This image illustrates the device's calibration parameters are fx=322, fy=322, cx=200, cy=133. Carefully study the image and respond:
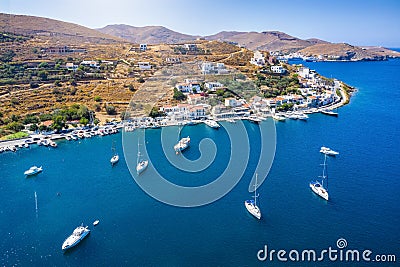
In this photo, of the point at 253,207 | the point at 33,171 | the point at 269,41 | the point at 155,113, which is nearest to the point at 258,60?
the point at 155,113

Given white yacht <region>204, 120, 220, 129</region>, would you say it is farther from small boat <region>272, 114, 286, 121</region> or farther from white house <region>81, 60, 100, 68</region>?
white house <region>81, 60, 100, 68</region>

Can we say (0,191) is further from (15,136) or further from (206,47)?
(206,47)

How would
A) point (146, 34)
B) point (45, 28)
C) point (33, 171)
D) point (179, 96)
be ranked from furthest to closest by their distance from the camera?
point (146, 34) < point (45, 28) < point (179, 96) < point (33, 171)

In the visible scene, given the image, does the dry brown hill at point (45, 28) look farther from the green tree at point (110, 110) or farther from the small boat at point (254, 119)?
the small boat at point (254, 119)

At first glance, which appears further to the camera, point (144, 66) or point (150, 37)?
point (150, 37)

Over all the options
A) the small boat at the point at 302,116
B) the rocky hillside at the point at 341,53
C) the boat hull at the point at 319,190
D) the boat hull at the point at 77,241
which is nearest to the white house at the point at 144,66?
the small boat at the point at 302,116

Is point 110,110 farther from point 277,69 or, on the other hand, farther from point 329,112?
point 277,69

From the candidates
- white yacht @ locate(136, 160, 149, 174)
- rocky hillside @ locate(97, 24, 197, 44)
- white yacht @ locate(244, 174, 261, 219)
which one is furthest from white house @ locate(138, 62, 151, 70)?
rocky hillside @ locate(97, 24, 197, 44)
